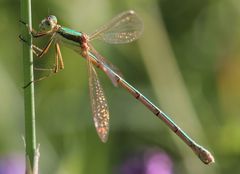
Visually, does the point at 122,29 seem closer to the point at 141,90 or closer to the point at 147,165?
the point at 147,165

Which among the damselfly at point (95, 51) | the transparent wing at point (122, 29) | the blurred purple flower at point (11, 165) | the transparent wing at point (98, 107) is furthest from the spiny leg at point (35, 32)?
the blurred purple flower at point (11, 165)

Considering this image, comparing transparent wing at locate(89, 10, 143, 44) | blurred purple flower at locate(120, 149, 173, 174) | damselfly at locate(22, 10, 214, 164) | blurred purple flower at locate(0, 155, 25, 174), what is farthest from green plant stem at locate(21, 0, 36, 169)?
blurred purple flower at locate(120, 149, 173, 174)

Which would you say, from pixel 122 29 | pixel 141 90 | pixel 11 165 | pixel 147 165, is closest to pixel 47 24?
pixel 122 29

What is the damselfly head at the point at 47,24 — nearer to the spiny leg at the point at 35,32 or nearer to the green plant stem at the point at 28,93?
the spiny leg at the point at 35,32

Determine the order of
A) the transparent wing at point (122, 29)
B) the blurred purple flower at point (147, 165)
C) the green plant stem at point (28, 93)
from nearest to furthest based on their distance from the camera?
the green plant stem at point (28, 93) → the transparent wing at point (122, 29) → the blurred purple flower at point (147, 165)

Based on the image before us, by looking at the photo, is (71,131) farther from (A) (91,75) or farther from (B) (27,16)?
(B) (27,16)

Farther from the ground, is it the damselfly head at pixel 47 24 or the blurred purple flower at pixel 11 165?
the damselfly head at pixel 47 24

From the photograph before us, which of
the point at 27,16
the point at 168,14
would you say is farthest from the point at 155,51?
the point at 27,16
